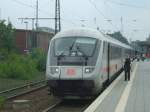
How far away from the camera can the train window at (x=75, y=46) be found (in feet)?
59.8

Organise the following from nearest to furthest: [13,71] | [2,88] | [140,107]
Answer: [140,107] < [2,88] < [13,71]

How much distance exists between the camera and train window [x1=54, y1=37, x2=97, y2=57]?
1822 cm

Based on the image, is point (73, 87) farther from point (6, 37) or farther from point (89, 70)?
point (6, 37)

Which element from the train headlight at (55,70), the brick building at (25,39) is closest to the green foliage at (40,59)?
the train headlight at (55,70)

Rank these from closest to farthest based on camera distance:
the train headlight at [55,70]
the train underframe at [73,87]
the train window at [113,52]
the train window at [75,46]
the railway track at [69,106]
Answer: the railway track at [69,106] → the train underframe at [73,87] → the train headlight at [55,70] → the train window at [75,46] → the train window at [113,52]

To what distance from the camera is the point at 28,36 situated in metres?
89.7

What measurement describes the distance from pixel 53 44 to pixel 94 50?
1.76 metres

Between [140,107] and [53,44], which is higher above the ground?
[53,44]

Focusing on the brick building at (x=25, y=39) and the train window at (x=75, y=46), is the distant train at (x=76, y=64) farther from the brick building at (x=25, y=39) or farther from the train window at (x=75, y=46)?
the brick building at (x=25, y=39)

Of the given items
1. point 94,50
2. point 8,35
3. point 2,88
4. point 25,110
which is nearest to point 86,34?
point 94,50

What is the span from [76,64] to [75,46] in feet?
3.79

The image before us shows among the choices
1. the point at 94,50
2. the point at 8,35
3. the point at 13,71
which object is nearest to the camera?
the point at 94,50

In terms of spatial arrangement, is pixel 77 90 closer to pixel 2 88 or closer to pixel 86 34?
pixel 86 34

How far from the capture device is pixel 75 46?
18.5 m
